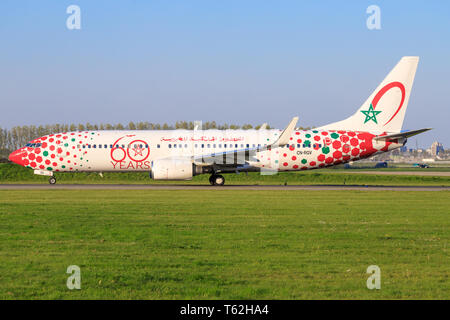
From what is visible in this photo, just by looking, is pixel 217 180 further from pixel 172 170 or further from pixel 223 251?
pixel 223 251

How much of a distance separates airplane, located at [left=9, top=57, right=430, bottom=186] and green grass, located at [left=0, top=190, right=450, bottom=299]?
17.2m

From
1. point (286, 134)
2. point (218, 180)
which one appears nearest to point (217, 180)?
point (218, 180)

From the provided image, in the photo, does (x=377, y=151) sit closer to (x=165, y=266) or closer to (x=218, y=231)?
(x=218, y=231)

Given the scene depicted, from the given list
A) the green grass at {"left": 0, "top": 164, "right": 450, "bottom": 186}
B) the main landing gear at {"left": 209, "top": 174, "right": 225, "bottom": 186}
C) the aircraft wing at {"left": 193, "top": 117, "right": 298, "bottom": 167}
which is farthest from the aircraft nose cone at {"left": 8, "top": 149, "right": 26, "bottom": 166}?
the main landing gear at {"left": 209, "top": 174, "right": 225, "bottom": 186}

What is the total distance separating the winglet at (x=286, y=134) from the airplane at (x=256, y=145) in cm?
61

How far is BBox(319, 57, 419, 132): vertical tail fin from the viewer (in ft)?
140

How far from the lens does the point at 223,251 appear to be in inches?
527

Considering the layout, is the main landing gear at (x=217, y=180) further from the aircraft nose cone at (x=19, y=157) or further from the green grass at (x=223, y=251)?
the green grass at (x=223, y=251)

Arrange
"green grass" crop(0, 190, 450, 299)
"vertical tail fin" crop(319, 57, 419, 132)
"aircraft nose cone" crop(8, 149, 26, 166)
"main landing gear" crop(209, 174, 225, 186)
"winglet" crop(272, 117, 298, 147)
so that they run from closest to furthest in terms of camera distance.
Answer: "green grass" crop(0, 190, 450, 299) < "winglet" crop(272, 117, 298, 147) < "main landing gear" crop(209, 174, 225, 186) < "vertical tail fin" crop(319, 57, 419, 132) < "aircraft nose cone" crop(8, 149, 26, 166)

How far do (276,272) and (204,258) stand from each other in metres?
2.05

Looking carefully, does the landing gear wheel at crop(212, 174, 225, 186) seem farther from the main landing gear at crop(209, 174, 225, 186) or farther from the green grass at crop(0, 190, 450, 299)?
the green grass at crop(0, 190, 450, 299)

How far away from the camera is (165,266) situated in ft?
38.5

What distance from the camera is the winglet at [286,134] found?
37.8 metres

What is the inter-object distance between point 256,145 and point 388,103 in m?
10.6
